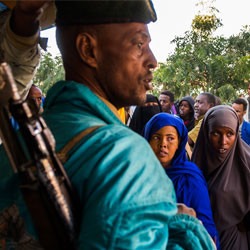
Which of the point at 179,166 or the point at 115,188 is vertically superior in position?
the point at 115,188

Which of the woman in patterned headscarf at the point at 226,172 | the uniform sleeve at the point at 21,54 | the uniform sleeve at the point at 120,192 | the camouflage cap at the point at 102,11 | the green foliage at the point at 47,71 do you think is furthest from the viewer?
the green foliage at the point at 47,71

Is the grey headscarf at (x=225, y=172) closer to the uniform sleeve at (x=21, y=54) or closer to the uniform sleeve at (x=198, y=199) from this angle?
the uniform sleeve at (x=198, y=199)

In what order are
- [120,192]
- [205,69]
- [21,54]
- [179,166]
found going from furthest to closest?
1. [205,69]
2. [179,166]
3. [21,54]
4. [120,192]

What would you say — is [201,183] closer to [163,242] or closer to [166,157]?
[166,157]

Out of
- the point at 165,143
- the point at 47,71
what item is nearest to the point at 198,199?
the point at 165,143

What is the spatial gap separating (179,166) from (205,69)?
13107mm

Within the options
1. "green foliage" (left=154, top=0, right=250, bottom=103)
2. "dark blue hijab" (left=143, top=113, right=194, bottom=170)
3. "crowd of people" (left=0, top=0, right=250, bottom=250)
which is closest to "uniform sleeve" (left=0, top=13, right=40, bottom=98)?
"crowd of people" (left=0, top=0, right=250, bottom=250)

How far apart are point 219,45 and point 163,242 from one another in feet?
53.6

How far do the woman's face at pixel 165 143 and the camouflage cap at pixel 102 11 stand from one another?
1894 millimetres

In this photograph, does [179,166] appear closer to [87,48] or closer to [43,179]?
[87,48]

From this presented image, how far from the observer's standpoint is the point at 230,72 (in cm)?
1547

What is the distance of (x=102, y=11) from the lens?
1.02 meters

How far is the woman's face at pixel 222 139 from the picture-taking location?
3135 millimetres

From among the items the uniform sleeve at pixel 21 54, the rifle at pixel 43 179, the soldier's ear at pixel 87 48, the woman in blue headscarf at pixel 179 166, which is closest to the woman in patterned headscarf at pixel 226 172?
the woman in blue headscarf at pixel 179 166
